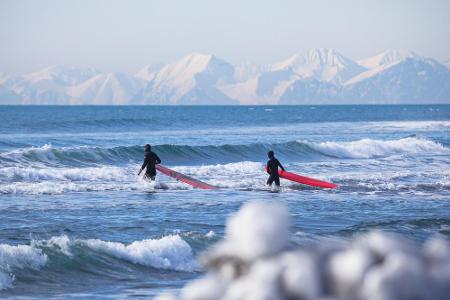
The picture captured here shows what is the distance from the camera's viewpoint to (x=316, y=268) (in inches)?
90.9

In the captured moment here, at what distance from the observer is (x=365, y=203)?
20.7 meters

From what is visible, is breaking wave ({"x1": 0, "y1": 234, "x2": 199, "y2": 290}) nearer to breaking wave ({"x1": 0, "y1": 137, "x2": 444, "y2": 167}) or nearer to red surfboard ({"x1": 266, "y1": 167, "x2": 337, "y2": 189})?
red surfboard ({"x1": 266, "y1": 167, "x2": 337, "y2": 189})

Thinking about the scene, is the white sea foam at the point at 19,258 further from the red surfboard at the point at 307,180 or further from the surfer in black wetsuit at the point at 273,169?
the red surfboard at the point at 307,180

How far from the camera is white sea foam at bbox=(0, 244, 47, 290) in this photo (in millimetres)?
11891

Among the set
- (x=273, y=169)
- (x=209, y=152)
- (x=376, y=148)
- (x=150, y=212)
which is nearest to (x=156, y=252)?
(x=150, y=212)

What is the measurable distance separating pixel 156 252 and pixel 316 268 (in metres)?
11.0

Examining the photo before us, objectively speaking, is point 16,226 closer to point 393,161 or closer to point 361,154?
point 393,161

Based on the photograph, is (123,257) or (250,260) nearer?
(250,260)

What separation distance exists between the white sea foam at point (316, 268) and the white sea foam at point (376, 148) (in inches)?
1651

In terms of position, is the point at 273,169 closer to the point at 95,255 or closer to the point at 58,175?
the point at 58,175

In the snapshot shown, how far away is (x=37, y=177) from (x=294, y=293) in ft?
87.6

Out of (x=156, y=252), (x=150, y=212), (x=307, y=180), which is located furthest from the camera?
(x=307, y=180)

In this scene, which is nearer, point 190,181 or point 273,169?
point 273,169

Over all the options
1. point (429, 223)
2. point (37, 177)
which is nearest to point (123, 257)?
point (429, 223)
